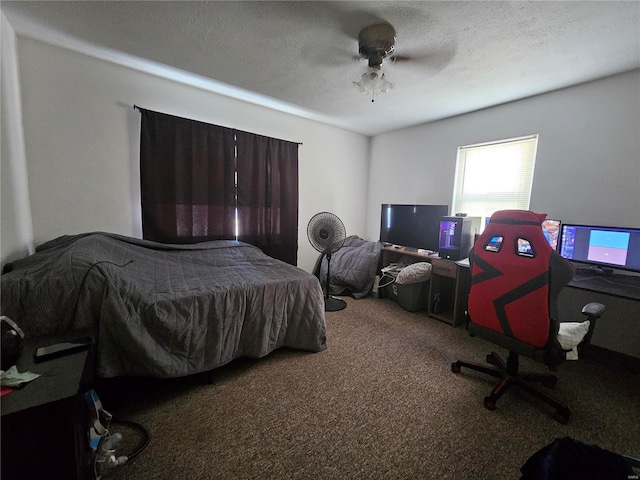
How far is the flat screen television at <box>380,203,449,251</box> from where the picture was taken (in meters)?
3.34

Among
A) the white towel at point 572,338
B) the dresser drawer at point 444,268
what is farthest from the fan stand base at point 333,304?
the white towel at point 572,338

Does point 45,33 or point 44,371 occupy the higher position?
point 45,33

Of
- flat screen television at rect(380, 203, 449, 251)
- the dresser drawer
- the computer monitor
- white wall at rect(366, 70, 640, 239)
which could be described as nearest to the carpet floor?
the dresser drawer

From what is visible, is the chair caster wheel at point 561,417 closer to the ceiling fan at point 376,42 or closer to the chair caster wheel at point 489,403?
the chair caster wheel at point 489,403

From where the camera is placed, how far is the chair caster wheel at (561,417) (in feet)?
4.92

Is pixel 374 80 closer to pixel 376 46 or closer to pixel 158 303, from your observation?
pixel 376 46

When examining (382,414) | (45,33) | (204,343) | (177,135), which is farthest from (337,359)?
(45,33)

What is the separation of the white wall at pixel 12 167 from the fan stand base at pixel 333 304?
108 inches

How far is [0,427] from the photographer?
82 centimetres

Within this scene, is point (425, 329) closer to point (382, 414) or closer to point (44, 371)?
point (382, 414)

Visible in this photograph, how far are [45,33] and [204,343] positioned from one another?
267 cm

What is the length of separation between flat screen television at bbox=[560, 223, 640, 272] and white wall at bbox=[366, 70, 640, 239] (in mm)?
296

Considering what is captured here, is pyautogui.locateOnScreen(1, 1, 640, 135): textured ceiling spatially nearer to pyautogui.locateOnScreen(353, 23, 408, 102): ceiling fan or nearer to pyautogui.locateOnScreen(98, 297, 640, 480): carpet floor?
pyautogui.locateOnScreen(353, 23, 408, 102): ceiling fan

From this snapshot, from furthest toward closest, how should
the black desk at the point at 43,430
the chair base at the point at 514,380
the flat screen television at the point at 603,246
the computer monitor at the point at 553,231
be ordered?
the computer monitor at the point at 553,231 → the flat screen television at the point at 603,246 → the chair base at the point at 514,380 → the black desk at the point at 43,430
